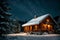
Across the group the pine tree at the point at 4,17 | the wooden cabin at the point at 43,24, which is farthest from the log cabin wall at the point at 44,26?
the pine tree at the point at 4,17

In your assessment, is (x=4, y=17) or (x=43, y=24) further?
(x=43, y=24)

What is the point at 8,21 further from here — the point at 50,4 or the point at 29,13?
the point at 50,4

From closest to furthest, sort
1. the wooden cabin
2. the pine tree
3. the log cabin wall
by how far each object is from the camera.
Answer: the pine tree < the wooden cabin < the log cabin wall

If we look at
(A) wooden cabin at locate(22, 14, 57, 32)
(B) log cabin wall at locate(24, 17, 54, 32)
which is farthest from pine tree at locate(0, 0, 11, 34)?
(B) log cabin wall at locate(24, 17, 54, 32)

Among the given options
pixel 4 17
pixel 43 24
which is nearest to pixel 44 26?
pixel 43 24

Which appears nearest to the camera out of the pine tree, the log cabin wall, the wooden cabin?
the pine tree

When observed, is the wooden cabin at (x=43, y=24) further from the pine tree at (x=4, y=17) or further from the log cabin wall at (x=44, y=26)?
the pine tree at (x=4, y=17)

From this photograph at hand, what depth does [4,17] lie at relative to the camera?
23.1 ft

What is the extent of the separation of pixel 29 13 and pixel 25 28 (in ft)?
11.5

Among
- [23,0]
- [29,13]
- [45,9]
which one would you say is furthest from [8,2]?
[45,9]

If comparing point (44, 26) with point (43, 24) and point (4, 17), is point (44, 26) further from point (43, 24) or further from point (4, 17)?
point (4, 17)

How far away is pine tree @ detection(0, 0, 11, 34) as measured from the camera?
22.2 ft

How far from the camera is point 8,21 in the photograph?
7168mm

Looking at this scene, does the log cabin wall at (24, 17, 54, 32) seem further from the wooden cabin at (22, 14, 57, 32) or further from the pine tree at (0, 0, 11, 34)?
the pine tree at (0, 0, 11, 34)
